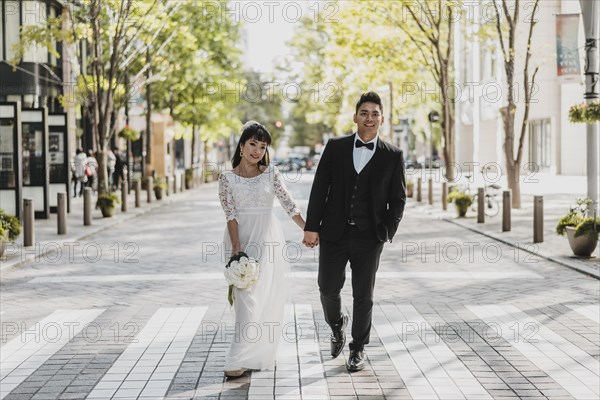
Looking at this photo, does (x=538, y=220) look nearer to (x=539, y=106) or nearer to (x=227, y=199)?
(x=227, y=199)

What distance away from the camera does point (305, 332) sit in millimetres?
8547

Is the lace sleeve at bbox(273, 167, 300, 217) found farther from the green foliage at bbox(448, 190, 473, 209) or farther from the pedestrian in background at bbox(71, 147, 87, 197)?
the pedestrian in background at bbox(71, 147, 87, 197)

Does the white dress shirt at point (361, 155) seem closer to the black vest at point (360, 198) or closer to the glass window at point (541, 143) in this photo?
the black vest at point (360, 198)

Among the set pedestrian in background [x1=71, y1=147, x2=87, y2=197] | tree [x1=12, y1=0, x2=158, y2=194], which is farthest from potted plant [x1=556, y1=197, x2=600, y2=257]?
pedestrian in background [x1=71, y1=147, x2=87, y2=197]

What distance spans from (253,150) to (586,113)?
9903 millimetres

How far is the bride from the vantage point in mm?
6832

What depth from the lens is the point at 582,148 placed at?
5362 centimetres

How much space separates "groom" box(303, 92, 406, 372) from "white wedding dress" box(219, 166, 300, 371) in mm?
309

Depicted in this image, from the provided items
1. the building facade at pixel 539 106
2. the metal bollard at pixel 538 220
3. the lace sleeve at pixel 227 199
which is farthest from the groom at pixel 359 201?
the building facade at pixel 539 106

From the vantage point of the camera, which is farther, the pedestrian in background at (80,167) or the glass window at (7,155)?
the pedestrian in background at (80,167)

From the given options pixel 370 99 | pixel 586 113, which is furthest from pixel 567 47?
pixel 370 99

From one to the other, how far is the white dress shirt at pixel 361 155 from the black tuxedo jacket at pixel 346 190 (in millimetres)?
32

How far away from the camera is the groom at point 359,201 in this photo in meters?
6.87

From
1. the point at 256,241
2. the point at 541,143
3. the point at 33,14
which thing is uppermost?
the point at 33,14
